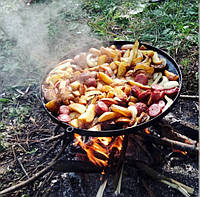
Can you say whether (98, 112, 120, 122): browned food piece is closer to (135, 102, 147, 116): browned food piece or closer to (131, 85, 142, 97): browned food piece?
(135, 102, 147, 116): browned food piece

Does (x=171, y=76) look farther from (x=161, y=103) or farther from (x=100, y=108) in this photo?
(x=100, y=108)

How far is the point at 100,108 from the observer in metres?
2.44

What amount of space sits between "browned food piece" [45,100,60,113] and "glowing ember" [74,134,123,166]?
1.89 feet

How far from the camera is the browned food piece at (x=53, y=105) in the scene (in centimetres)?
258

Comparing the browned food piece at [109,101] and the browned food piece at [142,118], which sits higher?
the browned food piece at [109,101]

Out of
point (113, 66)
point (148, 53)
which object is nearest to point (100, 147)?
point (113, 66)

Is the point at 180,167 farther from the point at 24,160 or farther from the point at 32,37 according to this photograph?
the point at 32,37

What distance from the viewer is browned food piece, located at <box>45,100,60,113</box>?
2580 mm

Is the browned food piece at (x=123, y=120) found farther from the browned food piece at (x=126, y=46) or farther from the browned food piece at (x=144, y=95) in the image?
the browned food piece at (x=126, y=46)

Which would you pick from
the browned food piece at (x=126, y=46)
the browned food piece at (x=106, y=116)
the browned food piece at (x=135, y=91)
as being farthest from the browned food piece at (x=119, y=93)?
the browned food piece at (x=126, y=46)

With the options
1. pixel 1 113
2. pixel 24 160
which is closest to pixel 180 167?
pixel 24 160

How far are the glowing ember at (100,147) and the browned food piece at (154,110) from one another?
75cm

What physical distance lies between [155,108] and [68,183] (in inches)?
58.9

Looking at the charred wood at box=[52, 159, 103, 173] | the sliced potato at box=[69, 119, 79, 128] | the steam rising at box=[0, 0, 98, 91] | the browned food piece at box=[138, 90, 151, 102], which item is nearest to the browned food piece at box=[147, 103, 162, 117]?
the browned food piece at box=[138, 90, 151, 102]
